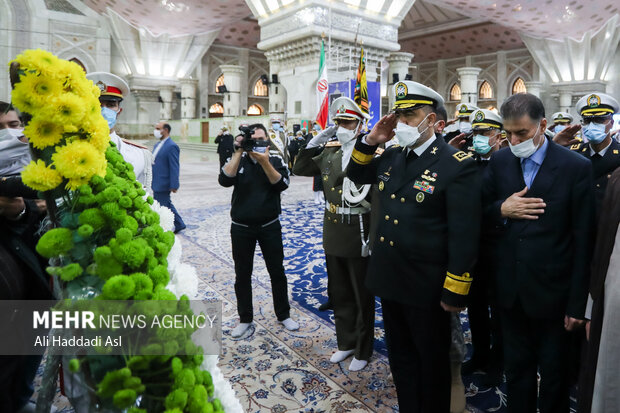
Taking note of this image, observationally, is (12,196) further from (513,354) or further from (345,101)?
(513,354)

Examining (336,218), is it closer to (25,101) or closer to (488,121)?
(488,121)

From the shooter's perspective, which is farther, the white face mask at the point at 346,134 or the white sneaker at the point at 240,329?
the white sneaker at the point at 240,329

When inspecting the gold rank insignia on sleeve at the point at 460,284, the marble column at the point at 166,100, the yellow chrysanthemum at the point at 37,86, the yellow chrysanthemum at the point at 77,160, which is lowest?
the gold rank insignia on sleeve at the point at 460,284

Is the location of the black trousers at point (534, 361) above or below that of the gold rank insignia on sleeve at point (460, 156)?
below

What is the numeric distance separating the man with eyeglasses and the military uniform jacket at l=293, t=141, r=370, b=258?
174cm

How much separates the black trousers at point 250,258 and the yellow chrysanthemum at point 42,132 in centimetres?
250

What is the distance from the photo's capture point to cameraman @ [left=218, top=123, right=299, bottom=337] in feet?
11.4

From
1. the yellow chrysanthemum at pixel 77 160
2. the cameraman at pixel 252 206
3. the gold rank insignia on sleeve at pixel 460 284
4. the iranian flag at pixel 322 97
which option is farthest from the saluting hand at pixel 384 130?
the iranian flag at pixel 322 97

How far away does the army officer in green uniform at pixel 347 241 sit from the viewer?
307 centimetres

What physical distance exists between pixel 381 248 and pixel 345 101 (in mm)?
1197

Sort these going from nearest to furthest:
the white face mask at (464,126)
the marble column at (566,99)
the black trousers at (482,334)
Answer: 1. the black trousers at (482,334)
2. the white face mask at (464,126)
3. the marble column at (566,99)

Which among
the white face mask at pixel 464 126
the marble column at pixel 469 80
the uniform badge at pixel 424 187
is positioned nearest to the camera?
the uniform badge at pixel 424 187

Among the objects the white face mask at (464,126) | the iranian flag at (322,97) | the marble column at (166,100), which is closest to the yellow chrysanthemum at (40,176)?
the white face mask at (464,126)

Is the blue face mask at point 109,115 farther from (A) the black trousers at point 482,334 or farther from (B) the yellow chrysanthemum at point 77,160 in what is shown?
(A) the black trousers at point 482,334
